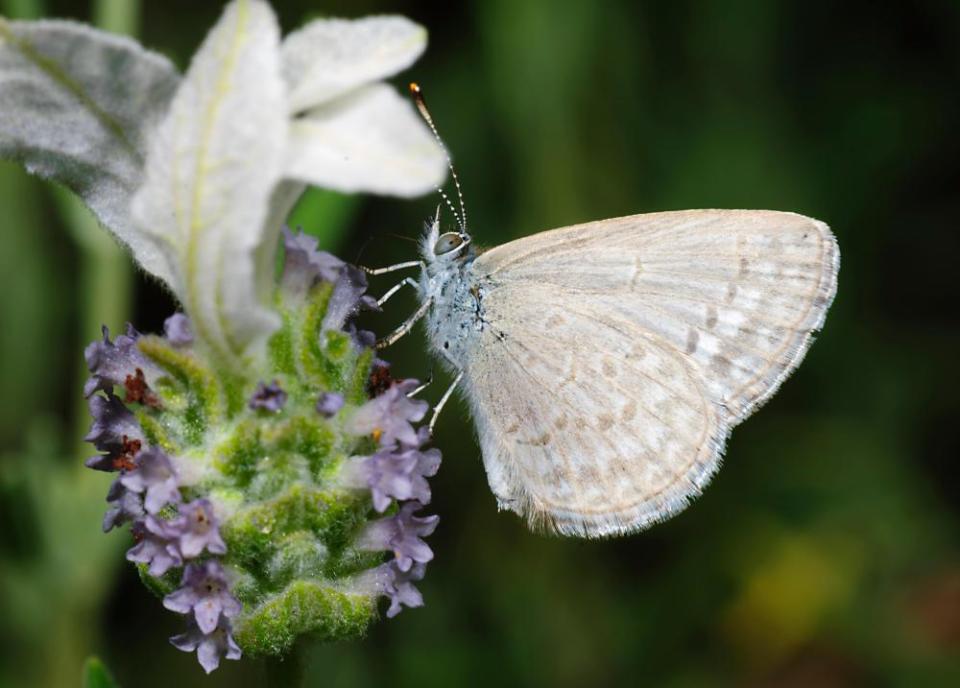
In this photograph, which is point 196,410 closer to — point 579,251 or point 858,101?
Result: point 579,251

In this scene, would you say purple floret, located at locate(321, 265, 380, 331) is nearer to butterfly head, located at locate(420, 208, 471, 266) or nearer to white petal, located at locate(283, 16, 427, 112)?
white petal, located at locate(283, 16, 427, 112)

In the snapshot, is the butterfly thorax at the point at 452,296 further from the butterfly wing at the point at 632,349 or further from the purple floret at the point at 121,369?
the purple floret at the point at 121,369

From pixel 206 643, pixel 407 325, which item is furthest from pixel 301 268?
pixel 407 325

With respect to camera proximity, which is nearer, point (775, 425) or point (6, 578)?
point (6, 578)

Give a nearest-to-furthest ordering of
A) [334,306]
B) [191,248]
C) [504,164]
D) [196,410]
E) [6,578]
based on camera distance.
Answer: [191,248], [196,410], [334,306], [6,578], [504,164]

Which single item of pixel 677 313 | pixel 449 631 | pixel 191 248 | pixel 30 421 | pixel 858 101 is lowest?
pixel 449 631

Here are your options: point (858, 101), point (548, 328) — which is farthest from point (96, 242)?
point (858, 101)

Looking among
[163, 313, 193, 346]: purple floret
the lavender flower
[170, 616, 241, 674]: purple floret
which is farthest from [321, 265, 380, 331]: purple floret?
[170, 616, 241, 674]: purple floret
